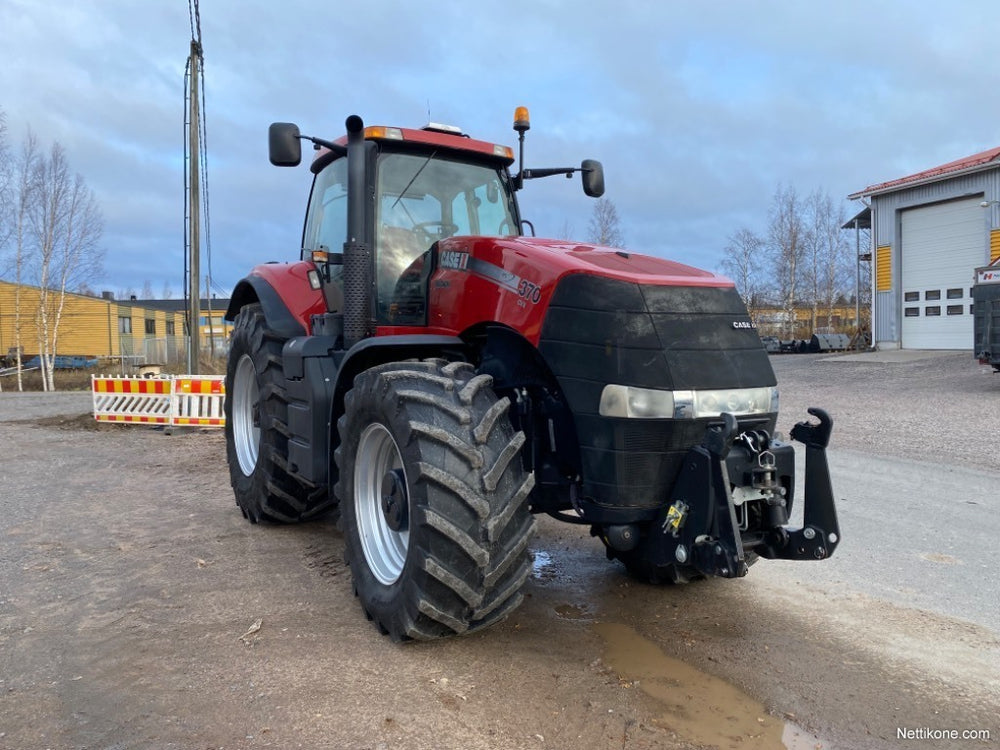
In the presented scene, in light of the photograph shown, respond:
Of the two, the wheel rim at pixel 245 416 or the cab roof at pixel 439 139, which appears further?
the wheel rim at pixel 245 416

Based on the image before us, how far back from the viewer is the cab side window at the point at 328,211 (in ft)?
16.3

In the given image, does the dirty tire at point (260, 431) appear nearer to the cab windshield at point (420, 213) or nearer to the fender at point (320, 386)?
the fender at point (320, 386)

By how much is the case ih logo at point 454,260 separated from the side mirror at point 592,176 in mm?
1461

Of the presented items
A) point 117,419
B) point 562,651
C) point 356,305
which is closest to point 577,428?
point 562,651

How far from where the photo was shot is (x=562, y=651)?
137 inches

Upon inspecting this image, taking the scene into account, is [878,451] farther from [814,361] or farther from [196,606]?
[814,361]

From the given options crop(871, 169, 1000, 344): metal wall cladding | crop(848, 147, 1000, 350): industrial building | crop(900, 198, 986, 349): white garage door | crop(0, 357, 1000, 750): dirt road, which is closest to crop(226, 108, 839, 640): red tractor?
crop(0, 357, 1000, 750): dirt road

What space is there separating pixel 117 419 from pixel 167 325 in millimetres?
50162

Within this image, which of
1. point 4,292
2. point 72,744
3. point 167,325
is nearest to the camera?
point 72,744

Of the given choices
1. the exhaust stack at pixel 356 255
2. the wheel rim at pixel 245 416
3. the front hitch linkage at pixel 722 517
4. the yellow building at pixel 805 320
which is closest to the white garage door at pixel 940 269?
the yellow building at pixel 805 320

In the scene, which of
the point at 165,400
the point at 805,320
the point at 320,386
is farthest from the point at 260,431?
the point at 805,320

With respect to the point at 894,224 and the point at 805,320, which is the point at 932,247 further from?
the point at 805,320

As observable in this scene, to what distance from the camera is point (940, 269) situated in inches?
964

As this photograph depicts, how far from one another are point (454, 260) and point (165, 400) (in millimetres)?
9704
